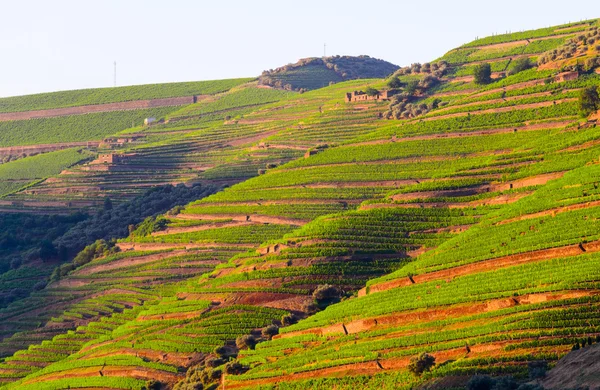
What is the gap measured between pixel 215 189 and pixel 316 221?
35314 millimetres

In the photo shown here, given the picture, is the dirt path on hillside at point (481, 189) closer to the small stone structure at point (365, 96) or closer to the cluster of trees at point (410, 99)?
the cluster of trees at point (410, 99)

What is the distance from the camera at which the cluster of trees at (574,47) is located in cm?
10956

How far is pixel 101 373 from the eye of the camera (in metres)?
68.5

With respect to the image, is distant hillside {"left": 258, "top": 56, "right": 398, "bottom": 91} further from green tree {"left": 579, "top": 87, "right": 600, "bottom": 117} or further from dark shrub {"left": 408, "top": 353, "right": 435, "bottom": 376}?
dark shrub {"left": 408, "top": 353, "right": 435, "bottom": 376}

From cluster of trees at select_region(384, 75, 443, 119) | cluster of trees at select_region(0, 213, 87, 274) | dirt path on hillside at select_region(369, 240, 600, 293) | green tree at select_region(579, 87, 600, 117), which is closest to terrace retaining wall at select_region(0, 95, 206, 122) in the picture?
cluster of trees at select_region(384, 75, 443, 119)

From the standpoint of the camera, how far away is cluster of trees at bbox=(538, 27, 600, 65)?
109562 mm

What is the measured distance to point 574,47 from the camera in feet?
367

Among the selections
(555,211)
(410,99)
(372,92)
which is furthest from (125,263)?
(372,92)

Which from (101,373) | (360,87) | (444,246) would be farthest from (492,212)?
(360,87)

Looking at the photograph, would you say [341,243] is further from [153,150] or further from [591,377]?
[153,150]

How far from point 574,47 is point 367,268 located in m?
50.7

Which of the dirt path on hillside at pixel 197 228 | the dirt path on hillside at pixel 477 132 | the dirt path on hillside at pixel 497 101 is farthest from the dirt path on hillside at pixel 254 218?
the dirt path on hillside at pixel 497 101

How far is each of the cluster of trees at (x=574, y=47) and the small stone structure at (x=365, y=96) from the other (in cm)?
2114

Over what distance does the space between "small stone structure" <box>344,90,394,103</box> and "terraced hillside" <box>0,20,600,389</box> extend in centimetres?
811
